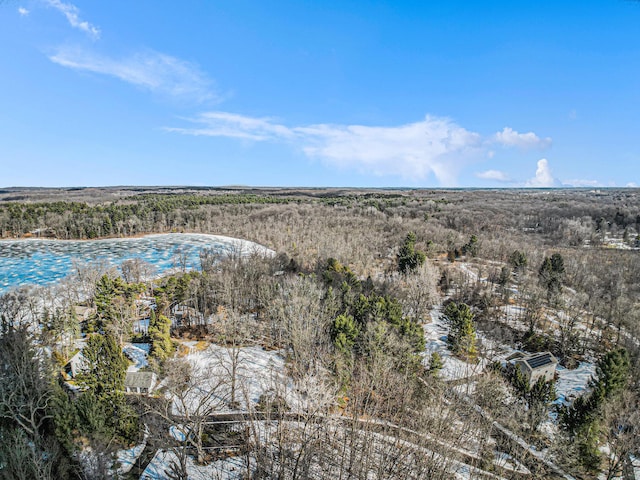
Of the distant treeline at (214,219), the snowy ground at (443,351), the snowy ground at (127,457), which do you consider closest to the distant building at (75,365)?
the snowy ground at (127,457)

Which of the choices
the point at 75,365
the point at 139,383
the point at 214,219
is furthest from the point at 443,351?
the point at 214,219

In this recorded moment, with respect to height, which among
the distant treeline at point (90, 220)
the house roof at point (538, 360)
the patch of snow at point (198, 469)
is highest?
the distant treeline at point (90, 220)

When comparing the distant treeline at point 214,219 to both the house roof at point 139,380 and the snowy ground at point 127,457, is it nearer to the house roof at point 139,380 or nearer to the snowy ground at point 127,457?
the house roof at point 139,380

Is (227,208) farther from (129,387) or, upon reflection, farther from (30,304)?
(129,387)

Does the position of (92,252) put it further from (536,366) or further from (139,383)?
(536,366)

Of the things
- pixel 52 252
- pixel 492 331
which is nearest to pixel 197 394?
pixel 492 331

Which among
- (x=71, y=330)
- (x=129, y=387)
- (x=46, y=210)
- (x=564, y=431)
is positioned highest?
(x=46, y=210)

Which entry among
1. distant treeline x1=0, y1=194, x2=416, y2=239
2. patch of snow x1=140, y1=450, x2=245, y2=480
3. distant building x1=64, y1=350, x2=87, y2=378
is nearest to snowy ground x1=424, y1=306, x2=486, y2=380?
patch of snow x1=140, y1=450, x2=245, y2=480
